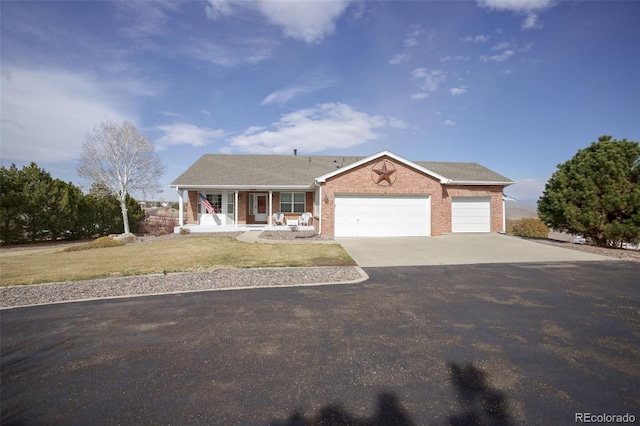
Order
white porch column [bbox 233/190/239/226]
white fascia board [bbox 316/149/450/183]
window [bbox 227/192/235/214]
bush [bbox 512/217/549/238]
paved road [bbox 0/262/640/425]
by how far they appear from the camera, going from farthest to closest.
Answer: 1. bush [bbox 512/217/549/238]
2. window [bbox 227/192/235/214]
3. white porch column [bbox 233/190/239/226]
4. white fascia board [bbox 316/149/450/183]
5. paved road [bbox 0/262/640/425]

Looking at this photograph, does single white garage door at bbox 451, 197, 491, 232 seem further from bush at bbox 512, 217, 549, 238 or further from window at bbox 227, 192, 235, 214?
window at bbox 227, 192, 235, 214

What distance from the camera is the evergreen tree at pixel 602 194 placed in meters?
12.8

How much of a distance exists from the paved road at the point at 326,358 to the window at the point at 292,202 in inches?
602

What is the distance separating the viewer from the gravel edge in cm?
712

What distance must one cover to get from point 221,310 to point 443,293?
5.15 metres

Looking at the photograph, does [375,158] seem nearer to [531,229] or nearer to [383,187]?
[383,187]

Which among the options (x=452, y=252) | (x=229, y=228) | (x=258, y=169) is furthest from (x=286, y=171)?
(x=452, y=252)

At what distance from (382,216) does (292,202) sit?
7.61m

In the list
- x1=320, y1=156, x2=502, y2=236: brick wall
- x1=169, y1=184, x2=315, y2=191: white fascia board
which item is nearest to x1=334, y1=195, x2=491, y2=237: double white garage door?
x1=320, y1=156, x2=502, y2=236: brick wall

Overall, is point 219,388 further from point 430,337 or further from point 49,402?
point 430,337

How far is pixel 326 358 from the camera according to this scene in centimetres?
408

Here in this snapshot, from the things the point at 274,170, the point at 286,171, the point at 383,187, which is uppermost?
the point at 274,170

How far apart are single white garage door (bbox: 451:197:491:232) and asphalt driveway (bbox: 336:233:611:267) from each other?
3.57 m

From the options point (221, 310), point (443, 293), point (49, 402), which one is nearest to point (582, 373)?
point (443, 293)
